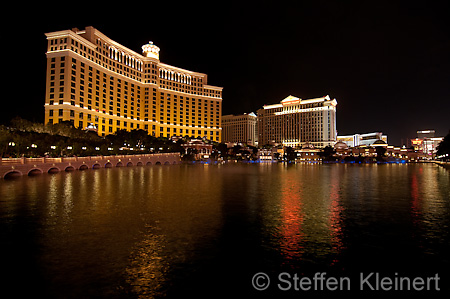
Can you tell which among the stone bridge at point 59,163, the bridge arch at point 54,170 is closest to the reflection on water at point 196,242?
the stone bridge at point 59,163

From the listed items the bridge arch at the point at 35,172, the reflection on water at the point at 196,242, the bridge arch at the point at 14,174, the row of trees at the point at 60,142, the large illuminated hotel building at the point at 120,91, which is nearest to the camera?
the reflection on water at the point at 196,242

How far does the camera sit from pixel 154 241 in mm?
12602

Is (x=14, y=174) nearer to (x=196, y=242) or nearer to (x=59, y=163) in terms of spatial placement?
(x=59, y=163)

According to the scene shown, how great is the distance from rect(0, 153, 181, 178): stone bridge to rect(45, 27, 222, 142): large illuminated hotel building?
37.9 meters

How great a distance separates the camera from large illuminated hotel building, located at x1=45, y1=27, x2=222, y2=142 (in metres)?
107

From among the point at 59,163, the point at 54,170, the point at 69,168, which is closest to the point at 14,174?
the point at 59,163

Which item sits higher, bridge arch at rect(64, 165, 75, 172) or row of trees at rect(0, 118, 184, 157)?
row of trees at rect(0, 118, 184, 157)

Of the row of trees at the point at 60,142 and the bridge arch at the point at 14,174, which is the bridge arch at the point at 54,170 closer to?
the row of trees at the point at 60,142

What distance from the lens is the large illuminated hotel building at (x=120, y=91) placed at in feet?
352

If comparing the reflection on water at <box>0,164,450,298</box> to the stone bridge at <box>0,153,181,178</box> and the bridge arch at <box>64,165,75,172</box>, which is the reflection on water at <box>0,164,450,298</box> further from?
the bridge arch at <box>64,165,75,172</box>

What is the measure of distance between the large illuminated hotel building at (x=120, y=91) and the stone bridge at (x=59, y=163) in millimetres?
37930

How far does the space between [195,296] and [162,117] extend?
525ft

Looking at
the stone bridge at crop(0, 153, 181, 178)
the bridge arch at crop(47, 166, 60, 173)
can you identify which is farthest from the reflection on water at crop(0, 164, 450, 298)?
the bridge arch at crop(47, 166, 60, 173)

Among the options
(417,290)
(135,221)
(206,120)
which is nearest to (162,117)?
(206,120)
